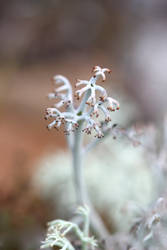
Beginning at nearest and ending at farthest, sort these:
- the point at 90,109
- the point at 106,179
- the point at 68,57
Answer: the point at 90,109, the point at 106,179, the point at 68,57

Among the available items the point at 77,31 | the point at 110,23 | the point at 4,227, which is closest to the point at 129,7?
the point at 110,23

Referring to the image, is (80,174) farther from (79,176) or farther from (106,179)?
(106,179)

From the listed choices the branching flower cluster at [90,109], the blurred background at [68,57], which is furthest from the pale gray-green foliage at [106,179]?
the branching flower cluster at [90,109]

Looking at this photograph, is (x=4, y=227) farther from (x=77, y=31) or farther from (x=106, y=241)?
(x=77, y=31)

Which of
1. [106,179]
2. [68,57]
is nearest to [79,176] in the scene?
[106,179]

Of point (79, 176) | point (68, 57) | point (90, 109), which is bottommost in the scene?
point (79, 176)

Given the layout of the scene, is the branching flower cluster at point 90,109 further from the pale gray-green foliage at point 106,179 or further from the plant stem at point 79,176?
the pale gray-green foliage at point 106,179

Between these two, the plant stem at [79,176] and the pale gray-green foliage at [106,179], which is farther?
the pale gray-green foliage at [106,179]

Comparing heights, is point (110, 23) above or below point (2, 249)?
above

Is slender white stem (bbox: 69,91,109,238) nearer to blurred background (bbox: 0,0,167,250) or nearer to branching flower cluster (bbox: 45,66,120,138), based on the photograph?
branching flower cluster (bbox: 45,66,120,138)
